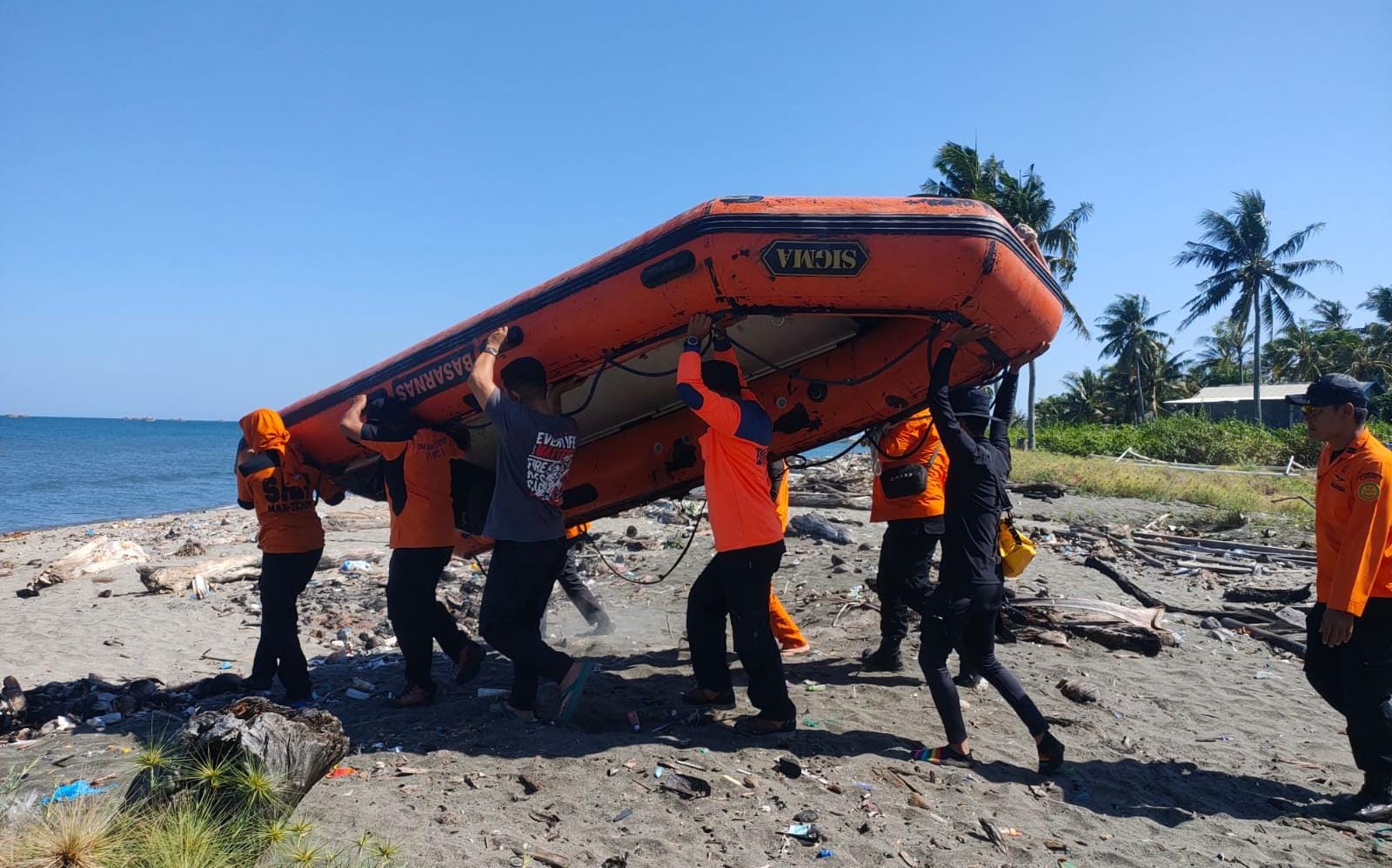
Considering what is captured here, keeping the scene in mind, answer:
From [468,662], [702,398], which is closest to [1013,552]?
[702,398]

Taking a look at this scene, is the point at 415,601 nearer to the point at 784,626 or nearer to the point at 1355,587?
the point at 784,626

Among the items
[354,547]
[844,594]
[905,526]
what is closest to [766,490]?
[905,526]

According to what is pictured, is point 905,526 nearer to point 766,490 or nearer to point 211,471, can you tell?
point 766,490

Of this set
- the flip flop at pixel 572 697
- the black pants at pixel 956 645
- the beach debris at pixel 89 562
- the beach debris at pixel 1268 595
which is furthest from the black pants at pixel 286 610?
the beach debris at pixel 1268 595

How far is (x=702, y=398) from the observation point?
3877mm

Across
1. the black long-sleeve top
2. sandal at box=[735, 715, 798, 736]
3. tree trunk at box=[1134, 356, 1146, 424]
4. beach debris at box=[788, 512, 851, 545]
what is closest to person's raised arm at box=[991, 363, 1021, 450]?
the black long-sleeve top

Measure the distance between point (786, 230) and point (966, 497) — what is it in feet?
4.98

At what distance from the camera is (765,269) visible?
3.88m

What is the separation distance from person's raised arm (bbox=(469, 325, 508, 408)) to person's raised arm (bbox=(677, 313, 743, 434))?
38.1 inches

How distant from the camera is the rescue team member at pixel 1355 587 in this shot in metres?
3.44

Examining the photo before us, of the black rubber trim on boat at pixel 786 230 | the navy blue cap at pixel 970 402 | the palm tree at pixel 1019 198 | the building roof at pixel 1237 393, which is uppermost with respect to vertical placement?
the palm tree at pixel 1019 198

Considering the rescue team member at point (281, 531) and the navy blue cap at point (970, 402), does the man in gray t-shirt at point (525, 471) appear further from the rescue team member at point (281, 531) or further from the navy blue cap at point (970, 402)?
the navy blue cap at point (970, 402)

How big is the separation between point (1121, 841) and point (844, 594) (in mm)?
3961

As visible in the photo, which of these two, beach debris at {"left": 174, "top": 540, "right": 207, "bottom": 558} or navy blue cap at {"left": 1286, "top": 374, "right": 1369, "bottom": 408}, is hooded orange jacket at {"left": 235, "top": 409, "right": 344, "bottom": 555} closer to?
navy blue cap at {"left": 1286, "top": 374, "right": 1369, "bottom": 408}
